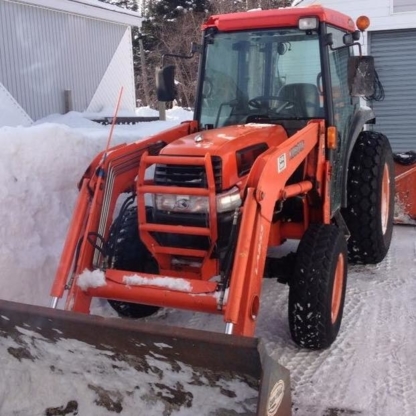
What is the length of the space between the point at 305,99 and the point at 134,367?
8.86 feet

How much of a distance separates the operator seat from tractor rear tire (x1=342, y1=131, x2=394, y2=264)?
43.5 inches

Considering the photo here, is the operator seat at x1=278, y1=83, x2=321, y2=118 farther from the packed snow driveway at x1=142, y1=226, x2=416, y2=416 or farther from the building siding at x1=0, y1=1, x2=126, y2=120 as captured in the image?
the building siding at x1=0, y1=1, x2=126, y2=120

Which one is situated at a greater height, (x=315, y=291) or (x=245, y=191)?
(x=245, y=191)

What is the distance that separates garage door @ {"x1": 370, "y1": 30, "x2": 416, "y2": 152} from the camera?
39.1ft

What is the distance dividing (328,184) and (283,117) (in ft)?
2.08

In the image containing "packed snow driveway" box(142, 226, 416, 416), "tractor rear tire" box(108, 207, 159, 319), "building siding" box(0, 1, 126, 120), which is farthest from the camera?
"building siding" box(0, 1, 126, 120)

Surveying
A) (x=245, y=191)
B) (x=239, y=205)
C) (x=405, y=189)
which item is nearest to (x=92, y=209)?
(x=239, y=205)

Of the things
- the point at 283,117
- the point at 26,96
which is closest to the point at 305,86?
the point at 283,117

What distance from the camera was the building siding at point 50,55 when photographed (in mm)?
13141

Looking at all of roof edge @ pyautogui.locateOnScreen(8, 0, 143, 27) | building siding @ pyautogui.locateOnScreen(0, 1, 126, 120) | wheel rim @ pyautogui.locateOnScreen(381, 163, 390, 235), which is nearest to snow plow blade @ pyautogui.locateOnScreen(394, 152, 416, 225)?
wheel rim @ pyautogui.locateOnScreen(381, 163, 390, 235)

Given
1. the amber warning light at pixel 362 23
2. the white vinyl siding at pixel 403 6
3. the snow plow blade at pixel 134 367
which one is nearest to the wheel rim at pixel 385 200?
the amber warning light at pixel 362 23

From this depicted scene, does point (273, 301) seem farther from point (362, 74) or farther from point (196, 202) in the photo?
point (362, 74)

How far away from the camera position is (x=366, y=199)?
5918mm

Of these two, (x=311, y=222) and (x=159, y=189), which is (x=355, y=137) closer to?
(x=311, y=222)
